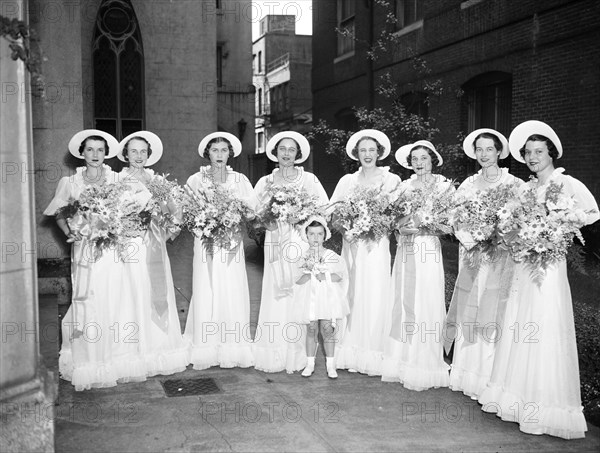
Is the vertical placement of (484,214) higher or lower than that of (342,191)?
lower

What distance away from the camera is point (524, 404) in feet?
19.3

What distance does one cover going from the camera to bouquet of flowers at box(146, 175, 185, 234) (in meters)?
7.42

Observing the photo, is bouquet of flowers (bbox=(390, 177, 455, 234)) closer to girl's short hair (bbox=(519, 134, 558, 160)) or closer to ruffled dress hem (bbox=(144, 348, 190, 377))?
girl's short hair (bbox=(519, 134, 558, 160))

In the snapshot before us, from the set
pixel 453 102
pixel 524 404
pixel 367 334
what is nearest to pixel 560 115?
pixel 453 102

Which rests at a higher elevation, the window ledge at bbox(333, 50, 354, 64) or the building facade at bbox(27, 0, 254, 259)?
the window ledge at bbox(333, 50, 354, 64)

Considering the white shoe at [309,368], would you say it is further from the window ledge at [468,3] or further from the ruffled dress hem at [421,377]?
the window ledge at [468,3]

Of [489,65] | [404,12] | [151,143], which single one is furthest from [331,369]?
[404,12]

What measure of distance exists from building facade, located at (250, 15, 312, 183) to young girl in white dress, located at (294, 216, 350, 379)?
4093 cm

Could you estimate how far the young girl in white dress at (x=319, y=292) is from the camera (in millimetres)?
7227

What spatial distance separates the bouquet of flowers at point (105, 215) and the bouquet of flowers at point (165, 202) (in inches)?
8.7

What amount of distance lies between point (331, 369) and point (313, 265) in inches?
44.4

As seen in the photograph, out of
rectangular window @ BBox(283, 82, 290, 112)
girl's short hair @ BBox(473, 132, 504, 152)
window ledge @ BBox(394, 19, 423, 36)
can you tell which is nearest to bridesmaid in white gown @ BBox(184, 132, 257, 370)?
girl's short hair @ BBox(473, 132, 504, 152)

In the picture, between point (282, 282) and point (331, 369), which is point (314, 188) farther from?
point (331, 369)

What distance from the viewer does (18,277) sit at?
15.8ft
